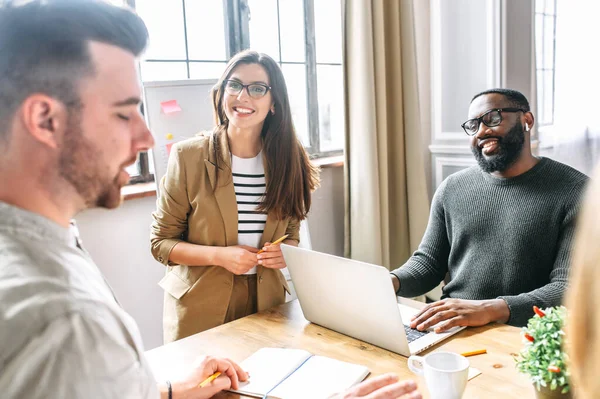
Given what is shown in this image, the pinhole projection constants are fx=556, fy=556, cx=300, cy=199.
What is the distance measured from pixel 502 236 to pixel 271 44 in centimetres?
185

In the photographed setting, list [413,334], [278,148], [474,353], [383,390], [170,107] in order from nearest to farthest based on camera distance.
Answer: [383,390]
[474,353]
[413,334]
[278,148]
[170,107]

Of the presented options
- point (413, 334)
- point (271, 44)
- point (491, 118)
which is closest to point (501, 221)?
point (491, 118)

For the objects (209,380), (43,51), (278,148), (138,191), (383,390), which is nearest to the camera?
(43,51)

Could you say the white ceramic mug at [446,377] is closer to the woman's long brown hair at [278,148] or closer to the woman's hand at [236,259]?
the woman's hand at [236,259]

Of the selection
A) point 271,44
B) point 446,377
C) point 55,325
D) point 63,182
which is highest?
point 271,44

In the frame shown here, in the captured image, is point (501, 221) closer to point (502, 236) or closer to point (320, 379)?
point (502, 236)

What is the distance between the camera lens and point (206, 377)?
1.13m

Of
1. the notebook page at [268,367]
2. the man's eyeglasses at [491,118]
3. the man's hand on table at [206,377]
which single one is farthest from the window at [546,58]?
the man's hand on table at [206,377]

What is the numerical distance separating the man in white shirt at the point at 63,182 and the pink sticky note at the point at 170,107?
152 cm

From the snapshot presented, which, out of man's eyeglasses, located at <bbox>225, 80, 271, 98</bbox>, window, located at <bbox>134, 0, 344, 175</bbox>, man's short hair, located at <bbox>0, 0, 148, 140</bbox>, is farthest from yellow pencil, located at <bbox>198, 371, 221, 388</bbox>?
window, located at <bbox>134, 0, 344, 175</bbox>

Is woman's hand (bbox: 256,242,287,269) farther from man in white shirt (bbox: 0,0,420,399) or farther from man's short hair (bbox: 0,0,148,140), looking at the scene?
man's short hair (bbox: 0,0,148,140)

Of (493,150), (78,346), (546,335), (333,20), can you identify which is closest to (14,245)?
(78,346)

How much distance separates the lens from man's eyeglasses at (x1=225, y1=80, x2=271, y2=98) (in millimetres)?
1846

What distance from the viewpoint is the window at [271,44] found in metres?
2.63
